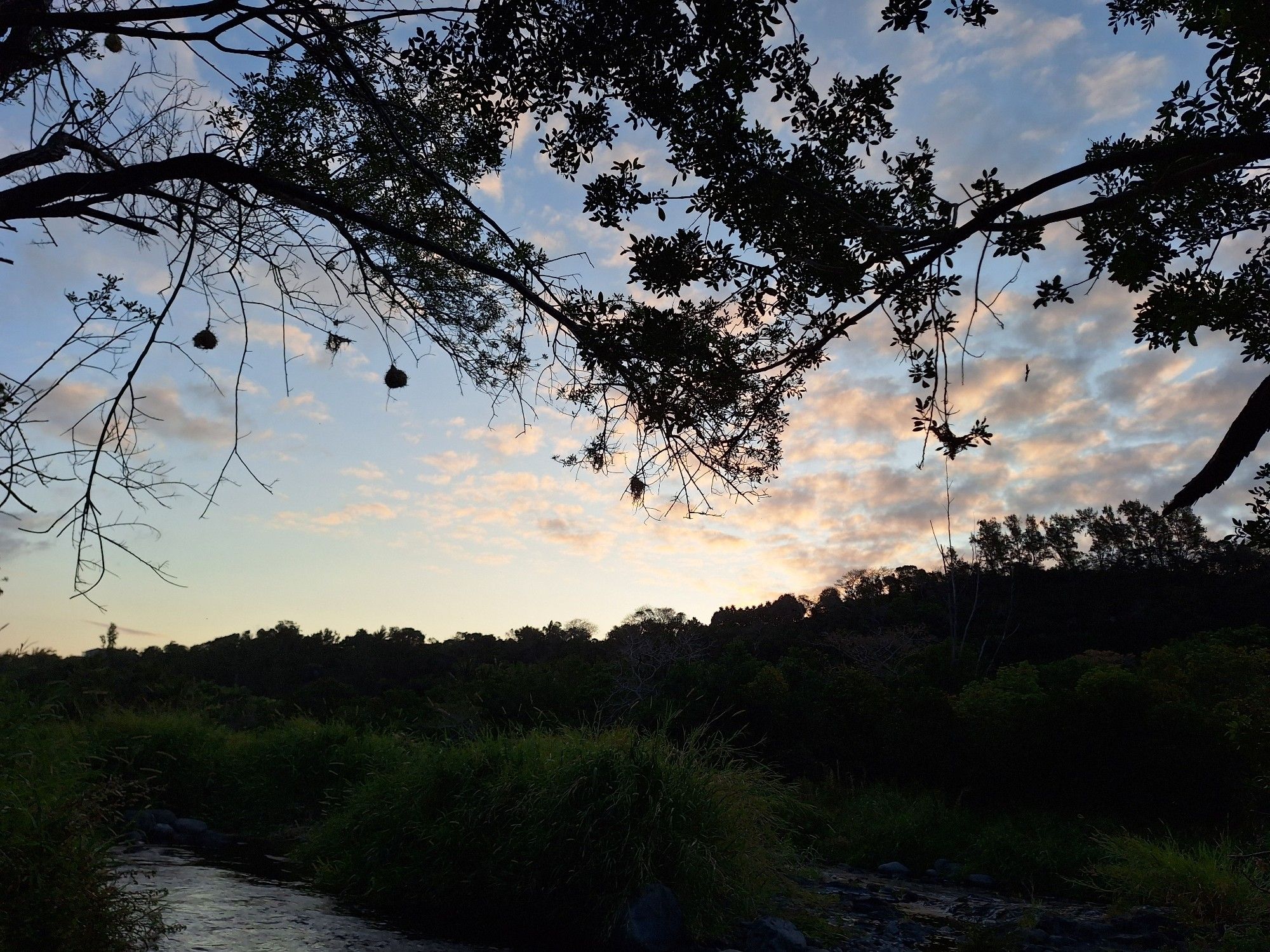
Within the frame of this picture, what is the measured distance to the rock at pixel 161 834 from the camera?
11.6m

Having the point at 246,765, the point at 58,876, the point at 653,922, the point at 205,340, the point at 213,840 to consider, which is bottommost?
the point at 213,840

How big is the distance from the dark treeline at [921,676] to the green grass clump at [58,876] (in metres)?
2.50

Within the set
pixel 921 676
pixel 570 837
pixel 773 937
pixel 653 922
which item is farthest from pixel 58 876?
pixel 921 676

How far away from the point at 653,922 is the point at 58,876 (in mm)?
3914

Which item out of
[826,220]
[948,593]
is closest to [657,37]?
[826,220]

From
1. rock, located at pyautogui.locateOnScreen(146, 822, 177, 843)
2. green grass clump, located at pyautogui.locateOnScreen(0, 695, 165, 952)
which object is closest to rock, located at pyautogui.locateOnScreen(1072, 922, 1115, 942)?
green grass clump, located at pyautogui.locateOnScreen(0, 695, 165, 952)

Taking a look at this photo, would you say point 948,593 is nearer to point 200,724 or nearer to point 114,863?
point 200,724

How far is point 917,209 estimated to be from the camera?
4523 mm

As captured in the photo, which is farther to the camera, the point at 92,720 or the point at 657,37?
the point at 92,720

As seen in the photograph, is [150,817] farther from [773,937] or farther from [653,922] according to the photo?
[773,937]

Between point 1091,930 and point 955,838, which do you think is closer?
point 1091,930

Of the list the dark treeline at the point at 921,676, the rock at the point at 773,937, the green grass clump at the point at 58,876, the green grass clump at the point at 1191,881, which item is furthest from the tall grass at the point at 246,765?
the green grass clump at the point at 1191,881

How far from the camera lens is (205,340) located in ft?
17.5

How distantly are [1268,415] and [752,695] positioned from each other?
13044 millimetres
